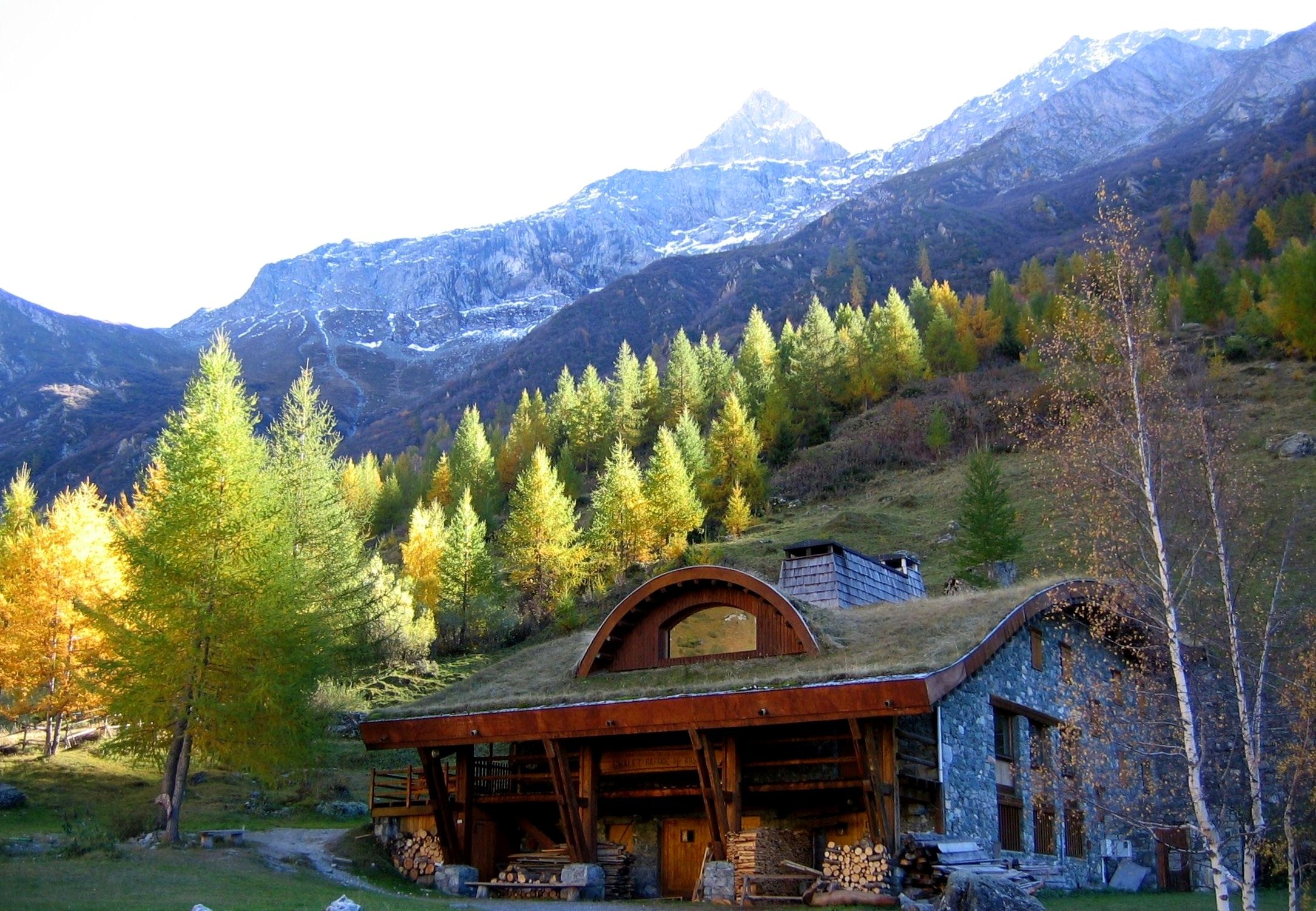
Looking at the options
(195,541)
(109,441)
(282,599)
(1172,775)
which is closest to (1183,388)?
(1172,775)

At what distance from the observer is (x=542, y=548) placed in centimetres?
4991

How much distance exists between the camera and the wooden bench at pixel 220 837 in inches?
A: 832

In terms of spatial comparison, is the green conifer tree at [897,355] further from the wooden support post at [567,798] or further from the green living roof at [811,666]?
the wooden support post at [567,798]

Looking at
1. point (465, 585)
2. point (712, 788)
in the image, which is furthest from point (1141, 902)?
point (465, 585)

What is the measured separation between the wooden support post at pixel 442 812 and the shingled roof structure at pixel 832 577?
434 inches

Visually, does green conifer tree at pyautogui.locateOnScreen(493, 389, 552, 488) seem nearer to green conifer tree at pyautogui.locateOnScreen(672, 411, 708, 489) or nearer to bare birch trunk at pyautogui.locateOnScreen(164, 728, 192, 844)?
green conifer tree at pyautogui.locateOnScreen(672, 411, 708, 489)

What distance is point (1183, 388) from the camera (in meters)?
17.3

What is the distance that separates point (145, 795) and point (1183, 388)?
28680mm

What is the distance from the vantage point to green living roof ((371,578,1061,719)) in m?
19.4

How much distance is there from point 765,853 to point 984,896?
20.0 feet

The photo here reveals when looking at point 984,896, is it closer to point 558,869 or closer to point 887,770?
point 887,770

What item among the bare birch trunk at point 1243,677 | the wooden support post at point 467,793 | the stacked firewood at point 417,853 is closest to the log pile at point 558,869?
the wooden support post at point 467,793

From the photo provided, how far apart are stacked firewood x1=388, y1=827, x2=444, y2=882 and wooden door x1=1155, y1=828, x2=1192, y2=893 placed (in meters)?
17.7

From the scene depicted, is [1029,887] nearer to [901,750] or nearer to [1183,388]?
[901,750]
